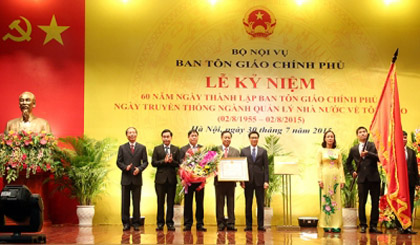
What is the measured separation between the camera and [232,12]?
388 inches

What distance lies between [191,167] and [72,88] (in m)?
2.85

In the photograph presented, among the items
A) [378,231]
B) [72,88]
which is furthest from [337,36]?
[72,88]

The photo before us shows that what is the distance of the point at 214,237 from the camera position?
24.2ft

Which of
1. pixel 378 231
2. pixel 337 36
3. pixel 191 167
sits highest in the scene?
pixel 337 36

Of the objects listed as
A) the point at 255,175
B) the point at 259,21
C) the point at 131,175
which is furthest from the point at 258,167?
the point at 259,21

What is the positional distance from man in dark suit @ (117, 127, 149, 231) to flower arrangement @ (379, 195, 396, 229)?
11.4 feet

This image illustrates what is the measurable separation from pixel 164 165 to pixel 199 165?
539mm

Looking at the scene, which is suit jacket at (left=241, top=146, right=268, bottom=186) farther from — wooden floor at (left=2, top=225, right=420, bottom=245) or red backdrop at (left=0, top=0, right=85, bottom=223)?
red backdrop at (left=0, top=0, right=85, bottom=223)

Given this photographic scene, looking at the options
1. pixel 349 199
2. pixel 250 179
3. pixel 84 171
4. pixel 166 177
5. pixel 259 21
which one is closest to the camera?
pixel 166 177

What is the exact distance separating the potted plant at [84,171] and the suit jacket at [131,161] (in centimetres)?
100

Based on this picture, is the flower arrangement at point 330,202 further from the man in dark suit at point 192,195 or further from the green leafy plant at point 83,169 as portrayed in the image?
the green leafy plant at point 83,169

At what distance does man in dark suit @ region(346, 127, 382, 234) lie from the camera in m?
8.16

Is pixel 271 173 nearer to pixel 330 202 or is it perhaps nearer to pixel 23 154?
pixel 330 202

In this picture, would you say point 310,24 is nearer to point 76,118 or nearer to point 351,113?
point 351,113
